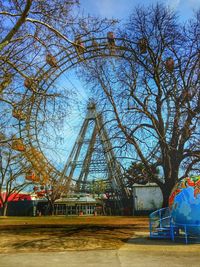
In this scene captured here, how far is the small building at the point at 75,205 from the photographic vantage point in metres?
58.1

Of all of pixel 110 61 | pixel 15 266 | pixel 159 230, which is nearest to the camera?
pixel 15 266

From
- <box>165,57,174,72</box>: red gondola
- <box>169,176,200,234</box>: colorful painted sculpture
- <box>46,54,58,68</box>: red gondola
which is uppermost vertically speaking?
Result: <box>165,57,174,72</box>: red gondola

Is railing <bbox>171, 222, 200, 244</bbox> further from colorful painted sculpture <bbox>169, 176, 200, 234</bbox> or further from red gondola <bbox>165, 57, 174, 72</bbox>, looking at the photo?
red gondola <bbox>165, 57, 174, 72</bbox>

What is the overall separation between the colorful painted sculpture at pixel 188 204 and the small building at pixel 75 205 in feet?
141

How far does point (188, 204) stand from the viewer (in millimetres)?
14789

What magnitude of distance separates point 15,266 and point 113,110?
1371 centimetres

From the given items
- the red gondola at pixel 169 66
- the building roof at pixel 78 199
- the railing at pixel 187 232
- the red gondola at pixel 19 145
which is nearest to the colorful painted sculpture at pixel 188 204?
the railing at pixel 187 232

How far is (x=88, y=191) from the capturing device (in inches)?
2409

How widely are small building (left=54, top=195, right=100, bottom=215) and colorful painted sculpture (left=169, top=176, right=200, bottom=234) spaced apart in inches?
1692

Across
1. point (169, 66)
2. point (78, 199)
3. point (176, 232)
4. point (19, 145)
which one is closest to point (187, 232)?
point (176, 232)

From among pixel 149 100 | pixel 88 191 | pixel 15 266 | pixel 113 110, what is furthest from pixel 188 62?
pixel 88 191

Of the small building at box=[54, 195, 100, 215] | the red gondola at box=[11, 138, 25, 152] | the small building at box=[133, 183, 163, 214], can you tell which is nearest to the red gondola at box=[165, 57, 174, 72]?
the red gondola at box=[11, 138, 25, 152]

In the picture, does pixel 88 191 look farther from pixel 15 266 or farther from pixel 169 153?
pixel 15 266

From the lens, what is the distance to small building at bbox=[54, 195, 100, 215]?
58.1m
